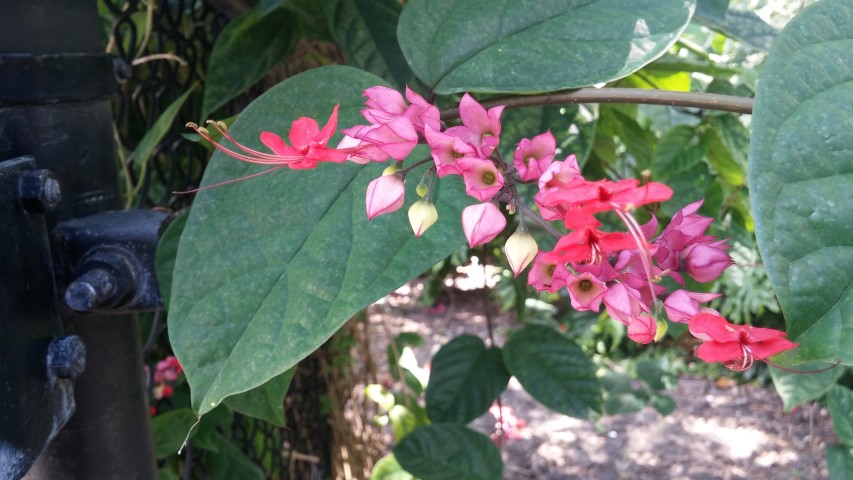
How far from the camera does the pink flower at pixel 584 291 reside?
0.33 metres

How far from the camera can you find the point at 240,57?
68 cm

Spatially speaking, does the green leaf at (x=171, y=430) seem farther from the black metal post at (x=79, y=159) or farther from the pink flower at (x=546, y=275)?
the pink flower at (x=546, y=275)

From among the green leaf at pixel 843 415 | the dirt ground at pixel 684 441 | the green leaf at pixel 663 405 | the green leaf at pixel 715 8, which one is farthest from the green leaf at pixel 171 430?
the dirt ground at pixel 684 441

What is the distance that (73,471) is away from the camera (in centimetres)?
40

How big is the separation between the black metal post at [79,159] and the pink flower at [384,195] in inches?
7.0

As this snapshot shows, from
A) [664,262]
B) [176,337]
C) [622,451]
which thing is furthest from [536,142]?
[622,451]

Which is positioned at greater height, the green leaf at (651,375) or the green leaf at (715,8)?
the green leaf at (715,8)

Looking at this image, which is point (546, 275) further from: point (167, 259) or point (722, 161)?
point (722, 161)

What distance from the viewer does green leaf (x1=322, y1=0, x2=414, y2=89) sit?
2.03ft

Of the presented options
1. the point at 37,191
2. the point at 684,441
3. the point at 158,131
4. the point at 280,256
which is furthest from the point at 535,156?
the point at 684,441

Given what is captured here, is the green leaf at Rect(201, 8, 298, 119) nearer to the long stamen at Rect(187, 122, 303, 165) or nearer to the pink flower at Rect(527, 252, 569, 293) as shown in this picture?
the long stamen at Rect(187, 122, 303, 165)

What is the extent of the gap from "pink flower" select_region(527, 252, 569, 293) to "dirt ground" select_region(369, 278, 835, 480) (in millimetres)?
1532

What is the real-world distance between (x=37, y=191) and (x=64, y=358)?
0.28 ft

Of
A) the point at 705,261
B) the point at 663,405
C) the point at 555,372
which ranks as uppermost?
the point at 705,261
